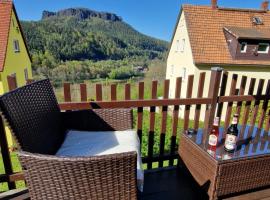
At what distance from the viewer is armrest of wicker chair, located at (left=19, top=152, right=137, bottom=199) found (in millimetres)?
1008

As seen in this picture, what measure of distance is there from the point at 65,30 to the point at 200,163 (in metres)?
47.5

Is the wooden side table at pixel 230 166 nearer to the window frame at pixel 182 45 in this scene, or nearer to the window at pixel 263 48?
A: the window frame at pixel 182 45

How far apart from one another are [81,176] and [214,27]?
12.6m

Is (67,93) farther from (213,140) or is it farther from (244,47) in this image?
(244,47)

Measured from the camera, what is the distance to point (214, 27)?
Answer: 11.8m

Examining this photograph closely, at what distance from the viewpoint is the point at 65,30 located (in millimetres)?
43938

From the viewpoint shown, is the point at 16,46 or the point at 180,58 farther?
the point at 180,58

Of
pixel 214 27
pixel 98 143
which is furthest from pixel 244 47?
pixel 98 143

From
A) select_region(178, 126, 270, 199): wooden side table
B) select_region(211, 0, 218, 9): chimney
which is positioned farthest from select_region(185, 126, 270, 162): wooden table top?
select_region(211, 0, 218, 9): chimney

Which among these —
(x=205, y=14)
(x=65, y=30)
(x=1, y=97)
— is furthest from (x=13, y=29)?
(x=65, y=30)

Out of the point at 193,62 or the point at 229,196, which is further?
the point at 193,62

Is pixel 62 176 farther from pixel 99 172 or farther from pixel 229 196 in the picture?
pixel 229 196

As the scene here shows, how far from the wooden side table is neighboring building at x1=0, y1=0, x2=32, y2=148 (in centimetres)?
831

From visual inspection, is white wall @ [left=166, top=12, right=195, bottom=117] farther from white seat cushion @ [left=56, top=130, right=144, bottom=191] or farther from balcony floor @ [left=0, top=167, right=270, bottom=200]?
white seat cushion @ [left=56, top=130, right=144, bottom=191]
